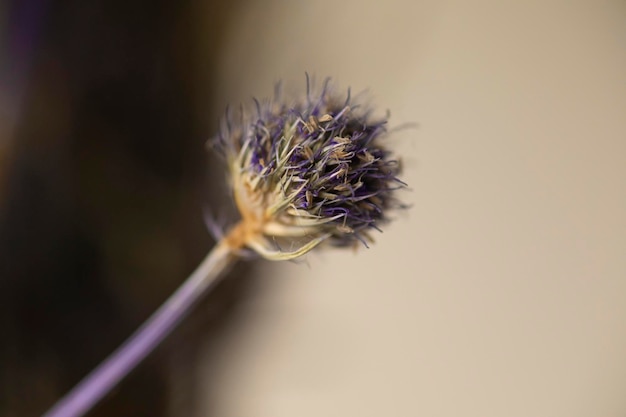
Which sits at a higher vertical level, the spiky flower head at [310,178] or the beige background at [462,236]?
the spiky flower head at [310,178]

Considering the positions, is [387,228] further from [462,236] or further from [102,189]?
[102,189]

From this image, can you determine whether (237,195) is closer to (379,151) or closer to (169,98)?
(379,151)

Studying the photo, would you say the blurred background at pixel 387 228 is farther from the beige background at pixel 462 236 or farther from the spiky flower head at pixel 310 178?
the spiky flower head at pixel 310 178

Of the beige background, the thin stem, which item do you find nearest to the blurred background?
the beige background

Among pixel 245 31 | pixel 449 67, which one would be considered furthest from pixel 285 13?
pixel 449 67

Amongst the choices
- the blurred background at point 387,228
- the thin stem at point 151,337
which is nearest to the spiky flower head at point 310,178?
the thin stem at point 151,337

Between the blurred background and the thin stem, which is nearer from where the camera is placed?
the thin stem

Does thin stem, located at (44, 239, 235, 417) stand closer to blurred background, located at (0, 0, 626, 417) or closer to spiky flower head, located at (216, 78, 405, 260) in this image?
spiky flower head, located at (216, 78, 405, 260)
